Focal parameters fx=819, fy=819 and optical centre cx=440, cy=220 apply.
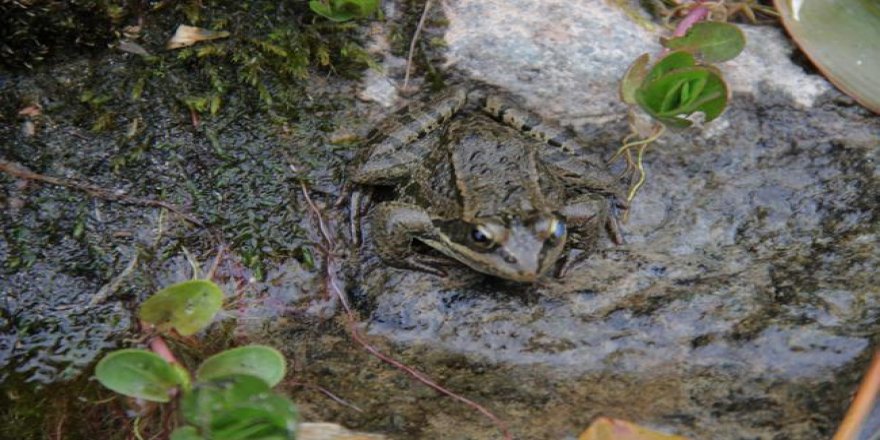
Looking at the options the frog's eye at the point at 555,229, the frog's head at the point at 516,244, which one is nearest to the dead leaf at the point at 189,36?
the frog's head at the point at 516,244

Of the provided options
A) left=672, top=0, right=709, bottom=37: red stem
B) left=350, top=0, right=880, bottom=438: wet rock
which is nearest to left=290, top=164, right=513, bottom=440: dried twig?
left=350, top=0, right=880, bottom=438: wet rock

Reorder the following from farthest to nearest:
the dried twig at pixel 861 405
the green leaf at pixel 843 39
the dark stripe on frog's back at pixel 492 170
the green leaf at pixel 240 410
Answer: the green leaf at pixel 843 39
the dark stripe on frog's back at pixel 492 170
the dried twig at pixel 861 405
the green leaf at pixel 240 410

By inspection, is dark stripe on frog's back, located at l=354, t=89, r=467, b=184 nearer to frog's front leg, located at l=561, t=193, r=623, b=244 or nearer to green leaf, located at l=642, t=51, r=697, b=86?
frog's front leg, located at l=561, t=193, r=623, b=244

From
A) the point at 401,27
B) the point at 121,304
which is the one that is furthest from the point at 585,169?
the point at 121,304

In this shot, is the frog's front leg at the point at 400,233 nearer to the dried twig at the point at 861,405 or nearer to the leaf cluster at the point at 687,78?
the leaf cluster at the point at 687,78

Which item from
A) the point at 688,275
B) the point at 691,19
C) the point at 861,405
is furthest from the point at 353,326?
the point at 691,19

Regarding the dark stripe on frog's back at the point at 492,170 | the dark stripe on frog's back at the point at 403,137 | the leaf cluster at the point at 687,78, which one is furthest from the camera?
the dark stripe on frog's back at the point at 403,137

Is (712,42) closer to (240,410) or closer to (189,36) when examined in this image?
(189,36)
